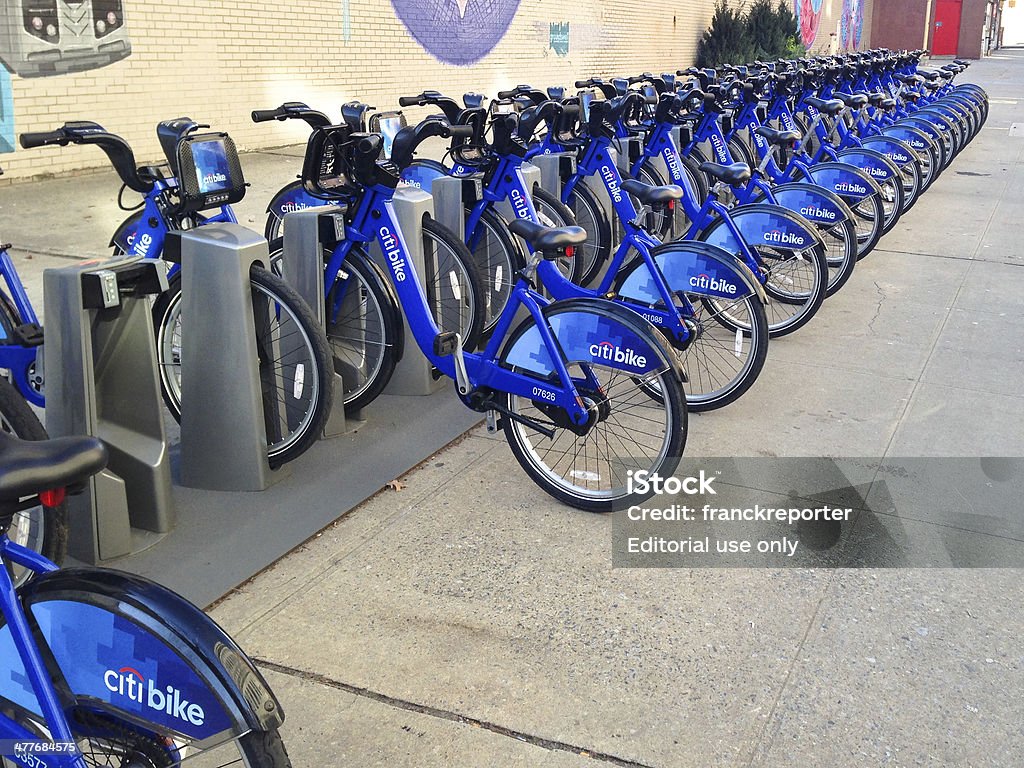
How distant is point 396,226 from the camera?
4105mm

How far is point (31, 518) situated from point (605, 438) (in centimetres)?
218

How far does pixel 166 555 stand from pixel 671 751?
1736 millimetres

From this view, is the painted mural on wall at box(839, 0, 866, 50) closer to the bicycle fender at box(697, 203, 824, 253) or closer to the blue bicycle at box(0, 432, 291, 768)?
the bicycle fender at box(697, 203, 824, 253)

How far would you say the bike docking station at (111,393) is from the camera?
313 cm

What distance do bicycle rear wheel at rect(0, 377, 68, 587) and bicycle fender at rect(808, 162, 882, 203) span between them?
5.54 m

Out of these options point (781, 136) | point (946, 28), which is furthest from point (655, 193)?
point (946, 28)

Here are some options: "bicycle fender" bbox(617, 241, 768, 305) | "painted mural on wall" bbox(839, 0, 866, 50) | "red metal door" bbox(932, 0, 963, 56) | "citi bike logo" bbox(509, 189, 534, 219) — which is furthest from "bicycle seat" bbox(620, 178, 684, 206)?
"red metal door" bbox(932, 0, 963, 56)

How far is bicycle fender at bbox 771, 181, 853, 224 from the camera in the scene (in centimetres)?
609

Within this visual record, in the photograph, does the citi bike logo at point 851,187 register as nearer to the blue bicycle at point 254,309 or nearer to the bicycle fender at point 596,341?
the bicycle fender at point 596,341

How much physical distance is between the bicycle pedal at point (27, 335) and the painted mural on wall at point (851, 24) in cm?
3795

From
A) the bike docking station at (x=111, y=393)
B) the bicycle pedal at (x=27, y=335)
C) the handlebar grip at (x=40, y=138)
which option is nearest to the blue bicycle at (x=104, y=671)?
the bike docking station at (x=111, y=393)

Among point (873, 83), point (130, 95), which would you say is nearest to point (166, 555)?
point (130, 95)

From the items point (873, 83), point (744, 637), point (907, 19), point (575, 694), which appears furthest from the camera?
point (907, 19)

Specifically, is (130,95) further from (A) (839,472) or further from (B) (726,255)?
(A) (839,472)
